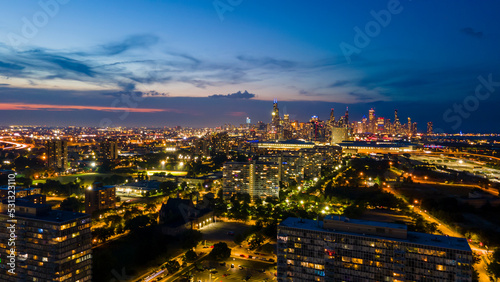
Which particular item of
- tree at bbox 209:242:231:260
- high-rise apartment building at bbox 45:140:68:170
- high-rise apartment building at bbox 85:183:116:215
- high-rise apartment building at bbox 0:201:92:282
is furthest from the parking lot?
high-rise apartment building at bbox 45:140:68:170

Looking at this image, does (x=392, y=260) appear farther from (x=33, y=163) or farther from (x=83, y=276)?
(x=33, y=163)

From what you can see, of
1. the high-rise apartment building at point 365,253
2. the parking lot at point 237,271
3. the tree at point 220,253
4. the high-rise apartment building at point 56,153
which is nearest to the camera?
the high-rise apartment building at point 365,253

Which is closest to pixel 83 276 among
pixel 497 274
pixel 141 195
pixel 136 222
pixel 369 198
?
pixel 136 222

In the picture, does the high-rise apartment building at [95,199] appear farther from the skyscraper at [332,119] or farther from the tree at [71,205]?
the skyscraper at [332,119]

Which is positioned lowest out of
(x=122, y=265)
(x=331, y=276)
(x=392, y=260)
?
(x=122, y=265)

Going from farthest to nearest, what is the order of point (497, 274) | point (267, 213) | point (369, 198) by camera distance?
point (369, 198) < point (267, 213) < point (497, 274)

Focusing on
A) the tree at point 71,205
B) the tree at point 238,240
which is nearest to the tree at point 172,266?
the tree at point 238,240
